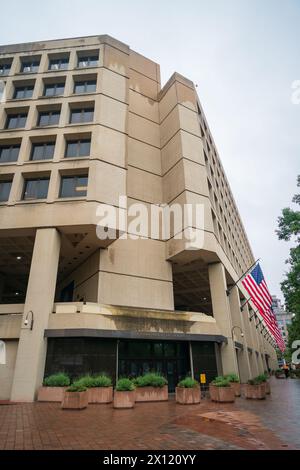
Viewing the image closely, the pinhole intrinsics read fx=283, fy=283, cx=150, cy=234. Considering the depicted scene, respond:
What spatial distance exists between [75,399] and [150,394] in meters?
4.41

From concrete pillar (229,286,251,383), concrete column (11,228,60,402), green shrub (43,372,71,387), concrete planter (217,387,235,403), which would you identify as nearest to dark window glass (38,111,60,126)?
concrete column (11,228,60,402)

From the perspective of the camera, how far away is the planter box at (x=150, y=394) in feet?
48.3

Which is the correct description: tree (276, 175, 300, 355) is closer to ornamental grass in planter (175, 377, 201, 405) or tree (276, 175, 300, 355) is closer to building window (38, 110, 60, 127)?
ornamental grass in planter (175, 377, 201, 405)

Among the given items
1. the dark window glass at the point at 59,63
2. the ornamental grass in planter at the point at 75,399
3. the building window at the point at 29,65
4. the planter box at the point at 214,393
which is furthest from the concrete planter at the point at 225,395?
the building window at the point at 29,65

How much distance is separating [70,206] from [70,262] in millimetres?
7401

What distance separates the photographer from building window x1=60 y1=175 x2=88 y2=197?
22812mm

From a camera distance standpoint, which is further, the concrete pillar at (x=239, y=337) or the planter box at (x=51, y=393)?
the concrete pillar at (x=239, y=337)

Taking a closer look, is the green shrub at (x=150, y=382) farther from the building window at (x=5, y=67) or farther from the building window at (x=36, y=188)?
the building window at (x=5, y=67)

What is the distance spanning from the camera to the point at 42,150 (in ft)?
82.3

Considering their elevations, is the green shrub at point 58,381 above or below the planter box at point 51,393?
above

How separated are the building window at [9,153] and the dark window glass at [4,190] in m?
2.27

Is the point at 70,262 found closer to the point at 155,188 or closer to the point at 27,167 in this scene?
the point at 27,167

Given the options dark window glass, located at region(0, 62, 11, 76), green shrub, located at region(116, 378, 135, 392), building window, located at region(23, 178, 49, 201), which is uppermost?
dark window glass, located at region(0, 62, 11, 76)

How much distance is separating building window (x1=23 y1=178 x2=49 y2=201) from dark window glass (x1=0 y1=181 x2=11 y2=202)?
1426mm
